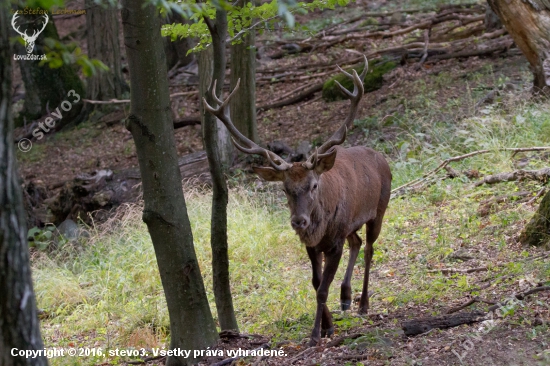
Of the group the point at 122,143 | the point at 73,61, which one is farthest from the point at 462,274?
the point at 122,143

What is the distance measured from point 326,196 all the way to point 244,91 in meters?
7.05

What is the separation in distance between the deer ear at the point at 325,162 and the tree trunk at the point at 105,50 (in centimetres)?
1317

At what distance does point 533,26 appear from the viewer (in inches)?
442

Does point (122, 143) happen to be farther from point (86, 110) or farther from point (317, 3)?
point (317, 3)

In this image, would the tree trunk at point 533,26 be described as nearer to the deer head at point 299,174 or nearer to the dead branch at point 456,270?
the dead branch at point 456,270

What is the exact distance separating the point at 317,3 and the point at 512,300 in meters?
2.94

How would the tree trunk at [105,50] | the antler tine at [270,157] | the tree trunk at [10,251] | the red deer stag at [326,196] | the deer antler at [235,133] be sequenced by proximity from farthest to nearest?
1. the tree trunk at [105,50]
2. the antler tine at [270,157]
3. the red deer stag at [326,196]
4. the deer antler at [235,133]
5. the tree trunk at [10,251]

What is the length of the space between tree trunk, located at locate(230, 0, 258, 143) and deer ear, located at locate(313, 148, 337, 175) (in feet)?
22.4

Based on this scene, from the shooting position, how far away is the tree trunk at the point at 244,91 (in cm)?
1292

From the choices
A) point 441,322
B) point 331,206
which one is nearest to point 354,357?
point 441,322

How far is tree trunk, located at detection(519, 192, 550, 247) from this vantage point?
6.99m
